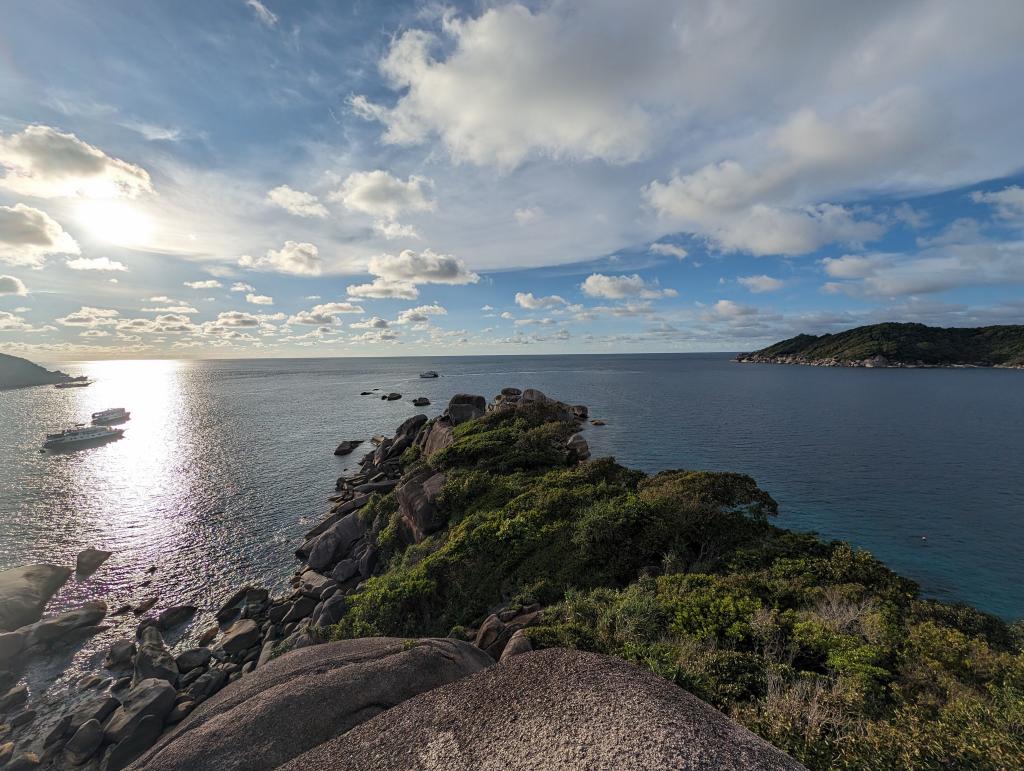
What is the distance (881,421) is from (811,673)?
80994 mm

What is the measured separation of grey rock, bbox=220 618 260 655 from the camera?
868 inches

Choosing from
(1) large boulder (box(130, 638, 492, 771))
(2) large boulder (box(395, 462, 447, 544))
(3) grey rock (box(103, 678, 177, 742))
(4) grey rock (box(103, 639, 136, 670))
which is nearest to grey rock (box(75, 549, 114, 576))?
(4) grey rock (box(103, 639, 136, 670))

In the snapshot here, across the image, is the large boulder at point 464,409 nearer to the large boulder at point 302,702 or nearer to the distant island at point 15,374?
the large boulder at point 302,702

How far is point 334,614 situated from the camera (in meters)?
21.4

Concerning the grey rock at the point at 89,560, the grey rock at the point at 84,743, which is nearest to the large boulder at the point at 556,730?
the grey rock at the point at 84,743

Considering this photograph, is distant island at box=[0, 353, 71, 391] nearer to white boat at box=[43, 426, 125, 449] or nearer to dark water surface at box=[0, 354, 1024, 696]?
dark water surface at box=[0, 354, 1024, 696]

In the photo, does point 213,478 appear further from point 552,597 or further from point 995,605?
point 995,605

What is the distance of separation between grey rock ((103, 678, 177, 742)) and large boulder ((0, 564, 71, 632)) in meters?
13.5

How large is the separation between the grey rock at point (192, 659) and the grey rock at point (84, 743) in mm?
4310

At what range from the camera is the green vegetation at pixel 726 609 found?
8148mm

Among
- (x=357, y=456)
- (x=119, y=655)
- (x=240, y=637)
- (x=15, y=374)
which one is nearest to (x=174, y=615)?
(x=119, y=655)

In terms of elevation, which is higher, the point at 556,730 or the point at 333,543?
the point at 556,730

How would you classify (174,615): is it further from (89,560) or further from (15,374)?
(15,374)

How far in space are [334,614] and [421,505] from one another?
28.2 feet
